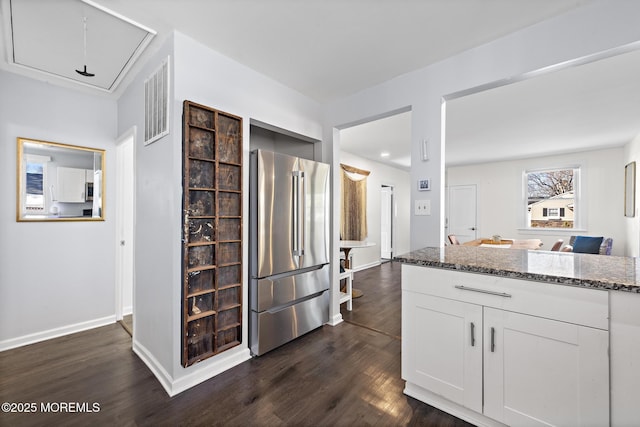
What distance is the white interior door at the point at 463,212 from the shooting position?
23.1 feet

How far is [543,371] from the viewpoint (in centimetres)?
129

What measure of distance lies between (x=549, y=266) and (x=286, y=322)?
6.63 ft

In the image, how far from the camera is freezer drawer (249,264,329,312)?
231cm

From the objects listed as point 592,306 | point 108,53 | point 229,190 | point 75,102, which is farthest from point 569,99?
point 75,102

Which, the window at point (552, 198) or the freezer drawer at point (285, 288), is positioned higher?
the window at point (552, 198)

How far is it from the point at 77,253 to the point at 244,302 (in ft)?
6.59

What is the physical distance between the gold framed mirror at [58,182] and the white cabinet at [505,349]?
332cm

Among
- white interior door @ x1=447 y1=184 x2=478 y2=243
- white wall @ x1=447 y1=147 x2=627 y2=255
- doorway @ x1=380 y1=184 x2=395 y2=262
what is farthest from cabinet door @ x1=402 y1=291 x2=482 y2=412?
white interior door @ x1=447 y1=184 x2=478 y2=243

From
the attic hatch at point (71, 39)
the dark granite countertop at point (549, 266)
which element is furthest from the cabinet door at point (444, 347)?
the attic hatch at point (71, 39)

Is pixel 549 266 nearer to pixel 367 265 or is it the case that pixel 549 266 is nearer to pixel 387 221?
pixel 367 265

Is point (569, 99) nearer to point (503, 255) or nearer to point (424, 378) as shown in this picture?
point (503, 255)

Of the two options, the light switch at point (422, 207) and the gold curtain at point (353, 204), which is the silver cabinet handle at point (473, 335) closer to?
the light switch at point (422, 207)

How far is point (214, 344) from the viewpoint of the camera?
6.67ft

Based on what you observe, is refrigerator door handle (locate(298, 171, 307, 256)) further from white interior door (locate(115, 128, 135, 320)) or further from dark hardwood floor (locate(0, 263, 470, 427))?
white interior door (locate(115, 128, 135, 320))
